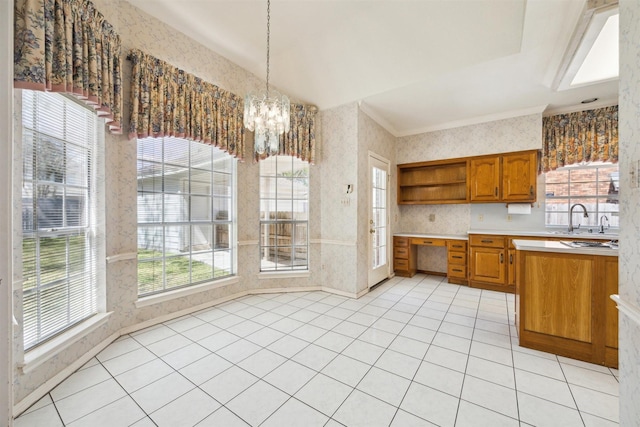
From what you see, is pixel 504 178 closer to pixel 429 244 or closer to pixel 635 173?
pixel 429 244

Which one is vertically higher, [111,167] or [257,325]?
[111,167]

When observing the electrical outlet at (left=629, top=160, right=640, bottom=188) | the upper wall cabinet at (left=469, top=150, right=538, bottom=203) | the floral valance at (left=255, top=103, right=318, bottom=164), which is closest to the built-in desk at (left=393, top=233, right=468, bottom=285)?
the upper wall cabinet at (left=469, top=150, right=538, bottom=203)

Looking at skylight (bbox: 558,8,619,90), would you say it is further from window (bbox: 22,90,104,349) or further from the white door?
window (bbox: 22,90,104,349)

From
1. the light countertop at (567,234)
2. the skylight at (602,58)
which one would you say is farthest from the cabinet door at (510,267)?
the skylight at (602,58)

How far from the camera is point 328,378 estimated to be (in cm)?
192

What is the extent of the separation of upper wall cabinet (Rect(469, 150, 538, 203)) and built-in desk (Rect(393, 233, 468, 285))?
87cm

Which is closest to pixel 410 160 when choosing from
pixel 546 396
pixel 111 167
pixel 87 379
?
pixel 546 396

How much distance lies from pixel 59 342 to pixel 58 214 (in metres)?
0.98

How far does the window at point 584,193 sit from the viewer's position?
156 inches

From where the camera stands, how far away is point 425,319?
3.00 m

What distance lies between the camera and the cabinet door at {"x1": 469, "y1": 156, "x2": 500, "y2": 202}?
4.37 meters

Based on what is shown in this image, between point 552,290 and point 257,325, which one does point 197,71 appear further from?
point 552,290

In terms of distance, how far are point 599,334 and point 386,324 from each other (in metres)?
1.80

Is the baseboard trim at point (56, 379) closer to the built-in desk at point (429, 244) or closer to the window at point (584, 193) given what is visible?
the built-in desk at point (429, 244)
